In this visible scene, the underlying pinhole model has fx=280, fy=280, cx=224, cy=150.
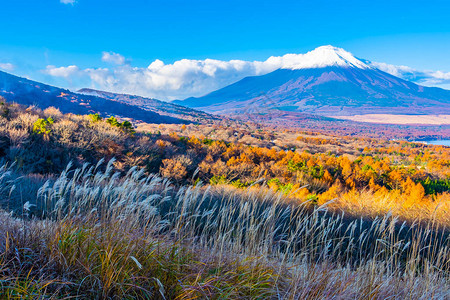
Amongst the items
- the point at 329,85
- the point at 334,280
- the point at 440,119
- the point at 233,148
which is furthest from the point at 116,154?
the point at 329,85

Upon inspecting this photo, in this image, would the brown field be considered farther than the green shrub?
Yes

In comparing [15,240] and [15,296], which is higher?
[15,240]

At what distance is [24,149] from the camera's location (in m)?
10.4

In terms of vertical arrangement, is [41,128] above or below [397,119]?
below

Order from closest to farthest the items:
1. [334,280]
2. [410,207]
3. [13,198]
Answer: [334,280]
[13,198]
[410,207]

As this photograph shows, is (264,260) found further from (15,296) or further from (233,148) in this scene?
(233,148)

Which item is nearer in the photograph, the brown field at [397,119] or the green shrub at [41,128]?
the green shrub at [41,128]

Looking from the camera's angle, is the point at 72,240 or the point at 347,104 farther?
the point at 347,104

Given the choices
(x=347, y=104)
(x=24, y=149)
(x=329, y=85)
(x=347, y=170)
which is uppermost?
(x=329, y=85)

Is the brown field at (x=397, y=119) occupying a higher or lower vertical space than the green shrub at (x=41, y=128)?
higher

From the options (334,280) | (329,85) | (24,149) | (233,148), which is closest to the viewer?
(334,280)

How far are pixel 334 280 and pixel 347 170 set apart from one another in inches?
556

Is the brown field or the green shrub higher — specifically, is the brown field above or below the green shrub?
above

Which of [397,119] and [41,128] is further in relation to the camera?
[397,119]
